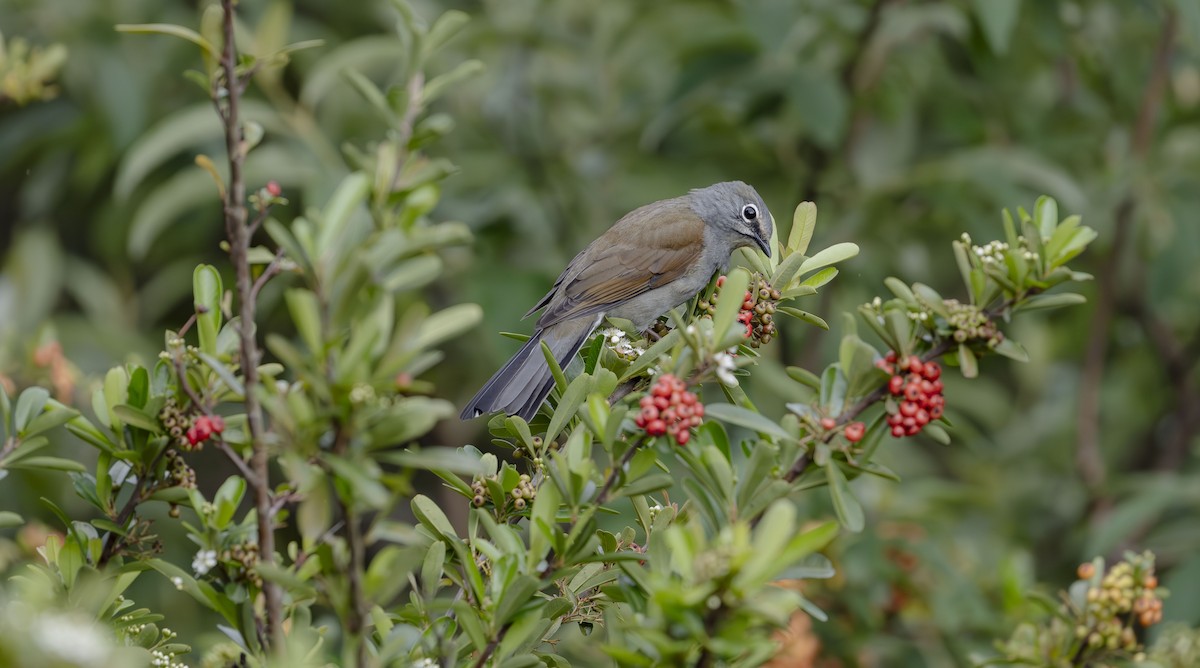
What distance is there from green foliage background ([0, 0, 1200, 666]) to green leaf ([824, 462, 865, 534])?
94.4 inches

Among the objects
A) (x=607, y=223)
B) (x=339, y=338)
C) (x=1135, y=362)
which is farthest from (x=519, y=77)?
(x=339, y=338)

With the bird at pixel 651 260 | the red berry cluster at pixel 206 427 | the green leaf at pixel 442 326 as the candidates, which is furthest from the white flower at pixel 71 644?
the bird at pixel 651 260

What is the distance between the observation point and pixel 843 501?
6.25 feet

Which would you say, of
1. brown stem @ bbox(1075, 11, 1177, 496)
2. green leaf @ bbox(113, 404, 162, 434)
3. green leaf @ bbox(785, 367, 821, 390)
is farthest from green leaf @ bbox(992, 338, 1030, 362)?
brown stem @ bbox(1075, 11, 1177, 496)

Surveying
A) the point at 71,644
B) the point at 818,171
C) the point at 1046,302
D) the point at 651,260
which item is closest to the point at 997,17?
the point at 818,171

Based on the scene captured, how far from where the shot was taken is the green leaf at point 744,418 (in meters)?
1.88

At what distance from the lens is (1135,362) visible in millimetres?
6168

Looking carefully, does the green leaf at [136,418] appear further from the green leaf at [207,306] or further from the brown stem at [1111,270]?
the brown stem at [1111,270]

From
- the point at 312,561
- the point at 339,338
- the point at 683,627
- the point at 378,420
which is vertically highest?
the point at 339,338

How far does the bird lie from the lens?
410 cm

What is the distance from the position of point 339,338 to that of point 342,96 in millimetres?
4646

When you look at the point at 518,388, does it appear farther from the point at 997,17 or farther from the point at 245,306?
the point at 997,17

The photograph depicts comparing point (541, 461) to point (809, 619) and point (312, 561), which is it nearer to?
point (312, 561)

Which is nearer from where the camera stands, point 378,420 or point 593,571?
point 378,420
